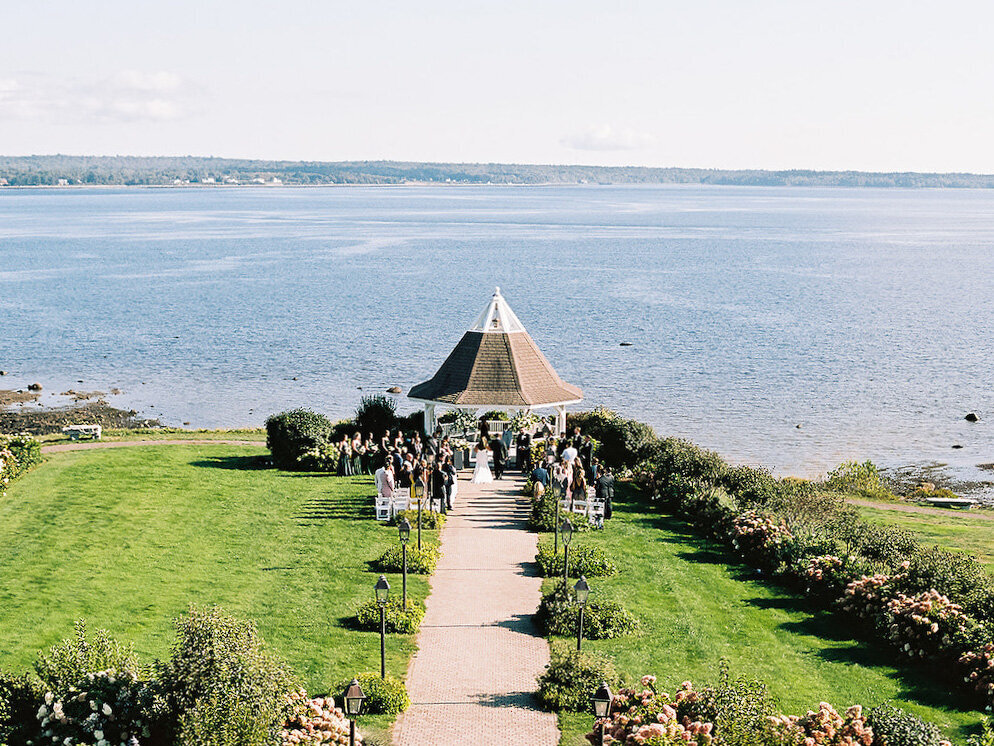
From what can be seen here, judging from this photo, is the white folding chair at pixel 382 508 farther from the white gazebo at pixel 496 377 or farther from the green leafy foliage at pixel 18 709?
the green leafy foliage at pixel 18 709

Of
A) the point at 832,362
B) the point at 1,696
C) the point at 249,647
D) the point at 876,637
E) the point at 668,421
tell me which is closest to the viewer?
the point at 249,647

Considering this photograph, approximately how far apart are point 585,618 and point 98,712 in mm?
8305

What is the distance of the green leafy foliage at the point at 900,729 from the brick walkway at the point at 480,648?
427cm

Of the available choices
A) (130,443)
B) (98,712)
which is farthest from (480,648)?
(130,443)

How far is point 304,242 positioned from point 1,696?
461ft

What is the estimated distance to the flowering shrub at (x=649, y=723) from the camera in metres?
13.5

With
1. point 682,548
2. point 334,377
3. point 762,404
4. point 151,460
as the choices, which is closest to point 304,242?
point 334,377

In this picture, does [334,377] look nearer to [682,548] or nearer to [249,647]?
[682,548]

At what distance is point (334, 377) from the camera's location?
60.8 meters

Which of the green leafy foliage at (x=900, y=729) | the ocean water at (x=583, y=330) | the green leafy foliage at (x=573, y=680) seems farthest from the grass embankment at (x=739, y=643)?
the ocean water at (x=583, y=330)

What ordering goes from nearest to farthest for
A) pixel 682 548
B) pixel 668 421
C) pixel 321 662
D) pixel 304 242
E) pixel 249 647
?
pixel 249 647 → pixel 321 662 → pixel 682 548 → pixel 668 421 → pixel 304 242

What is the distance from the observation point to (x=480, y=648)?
1753 cm

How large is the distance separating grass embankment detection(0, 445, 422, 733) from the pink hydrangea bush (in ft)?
2.05

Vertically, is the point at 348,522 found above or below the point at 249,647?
below
